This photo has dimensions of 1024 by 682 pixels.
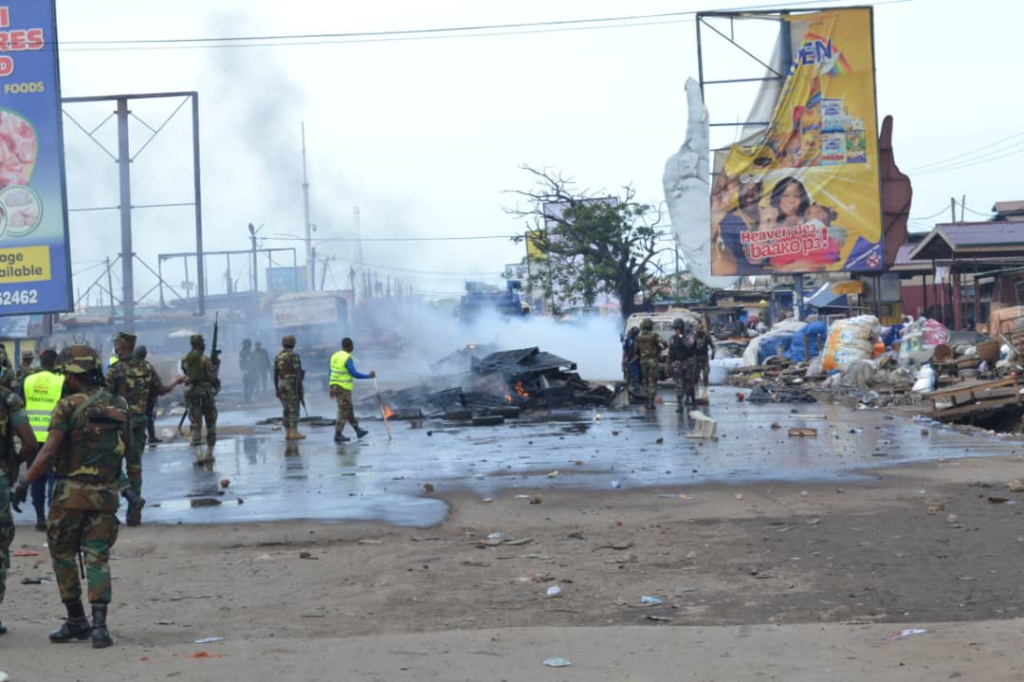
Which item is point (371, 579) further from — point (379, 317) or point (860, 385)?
point (379, 317)

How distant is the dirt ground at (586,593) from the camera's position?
6170 mm

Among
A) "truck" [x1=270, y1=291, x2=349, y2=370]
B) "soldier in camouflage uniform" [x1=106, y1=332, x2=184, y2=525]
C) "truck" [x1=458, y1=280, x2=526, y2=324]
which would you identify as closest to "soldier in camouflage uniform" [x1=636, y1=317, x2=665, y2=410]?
"soldier in camouflage uniform" [x1=106, y1=332, x2=184, y2=525]

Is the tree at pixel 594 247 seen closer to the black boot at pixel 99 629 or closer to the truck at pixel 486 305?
the truck at pixel 486 305

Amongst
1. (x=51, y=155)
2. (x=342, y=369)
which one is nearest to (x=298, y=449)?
(x=342, y=369)

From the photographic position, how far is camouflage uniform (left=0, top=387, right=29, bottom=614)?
6.87 meters

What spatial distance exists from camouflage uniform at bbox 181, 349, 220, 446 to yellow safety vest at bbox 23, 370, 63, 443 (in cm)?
545

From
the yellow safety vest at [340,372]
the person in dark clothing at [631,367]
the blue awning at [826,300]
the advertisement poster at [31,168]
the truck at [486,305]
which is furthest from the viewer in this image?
the truck at [486,305]

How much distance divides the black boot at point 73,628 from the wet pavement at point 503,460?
14.5 feet

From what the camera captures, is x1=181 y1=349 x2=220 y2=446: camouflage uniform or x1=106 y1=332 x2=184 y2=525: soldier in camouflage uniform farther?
x1=181 y1=349 x2=220 y2=446: camouflage uniform

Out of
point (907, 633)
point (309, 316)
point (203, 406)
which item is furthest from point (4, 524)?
point (309, 316)

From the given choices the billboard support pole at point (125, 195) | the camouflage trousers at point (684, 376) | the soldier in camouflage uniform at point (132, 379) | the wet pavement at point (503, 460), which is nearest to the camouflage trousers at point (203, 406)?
the wet pavement at point (503, 460)

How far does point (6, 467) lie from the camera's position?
277 inches

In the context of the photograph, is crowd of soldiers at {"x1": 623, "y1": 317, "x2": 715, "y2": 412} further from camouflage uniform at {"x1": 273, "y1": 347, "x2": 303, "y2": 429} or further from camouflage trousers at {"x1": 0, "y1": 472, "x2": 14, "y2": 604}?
camouflage trousers at {"x1": 0, "y1": 472, "x2": 14, "y2": 604}

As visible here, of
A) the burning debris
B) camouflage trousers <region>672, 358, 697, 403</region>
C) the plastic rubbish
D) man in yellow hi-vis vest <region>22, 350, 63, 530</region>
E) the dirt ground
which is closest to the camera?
the dirt ground
